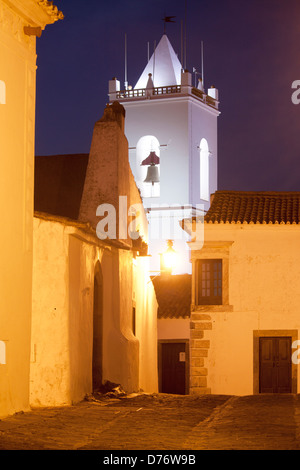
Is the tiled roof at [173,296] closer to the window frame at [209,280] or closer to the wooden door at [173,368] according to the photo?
the wooden door at [173,368]

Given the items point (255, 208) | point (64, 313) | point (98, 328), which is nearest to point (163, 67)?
point (255, 208)

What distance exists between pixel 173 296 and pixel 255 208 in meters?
8.85

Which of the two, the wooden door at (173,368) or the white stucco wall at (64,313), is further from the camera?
the wooden door at (173,368)

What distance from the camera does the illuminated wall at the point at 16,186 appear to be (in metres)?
11.4

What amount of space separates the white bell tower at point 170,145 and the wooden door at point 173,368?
11874 millimetres

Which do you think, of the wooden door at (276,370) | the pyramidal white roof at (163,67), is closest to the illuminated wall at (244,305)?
the wooden door at (276,370)

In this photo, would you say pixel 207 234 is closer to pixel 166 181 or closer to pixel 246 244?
pixel 246 244

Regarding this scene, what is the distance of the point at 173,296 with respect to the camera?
3186 cm

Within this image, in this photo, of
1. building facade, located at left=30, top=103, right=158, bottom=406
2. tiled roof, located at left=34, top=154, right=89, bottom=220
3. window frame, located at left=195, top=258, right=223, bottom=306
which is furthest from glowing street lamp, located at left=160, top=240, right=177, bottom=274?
tiled roof, located at left=34, top=154, right=89, bottom=220

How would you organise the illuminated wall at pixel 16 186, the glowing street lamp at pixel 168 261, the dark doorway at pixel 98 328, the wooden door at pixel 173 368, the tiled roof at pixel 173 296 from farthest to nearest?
the wooden door at pixel 173 368, the tiled roof at pixel 173 296, the glowing street lamp at pixel 168 261, the dark doorway at pixel 98 328, the illuminated wall at pixel 16 186

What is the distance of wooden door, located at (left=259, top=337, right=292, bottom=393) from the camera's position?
22328 millimetres

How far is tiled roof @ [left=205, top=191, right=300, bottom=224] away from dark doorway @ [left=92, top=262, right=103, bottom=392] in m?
6.19

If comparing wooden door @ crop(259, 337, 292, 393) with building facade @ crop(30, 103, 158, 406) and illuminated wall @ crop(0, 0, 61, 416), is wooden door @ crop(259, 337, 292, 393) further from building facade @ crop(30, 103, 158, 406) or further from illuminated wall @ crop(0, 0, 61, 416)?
illuminated wall @ crop(0, 0, 61, 416)

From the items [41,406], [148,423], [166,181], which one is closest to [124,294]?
[41,406]
